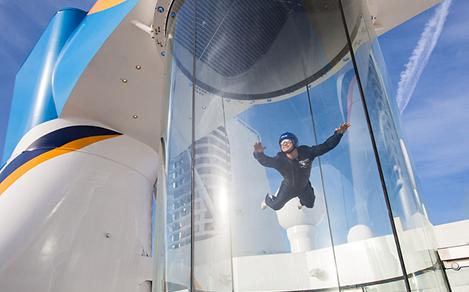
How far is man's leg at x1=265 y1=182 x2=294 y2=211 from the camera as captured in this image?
986mm

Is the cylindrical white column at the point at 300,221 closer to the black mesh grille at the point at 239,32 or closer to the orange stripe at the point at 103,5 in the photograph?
the black mesh grille at the point at 239,32

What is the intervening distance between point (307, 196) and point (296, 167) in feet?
0.27

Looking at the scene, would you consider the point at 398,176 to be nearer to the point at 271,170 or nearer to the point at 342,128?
the point at 342,128

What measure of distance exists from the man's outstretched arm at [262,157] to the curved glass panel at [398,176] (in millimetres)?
273

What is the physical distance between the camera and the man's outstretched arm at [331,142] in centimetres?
100

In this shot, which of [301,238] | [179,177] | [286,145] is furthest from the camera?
[179,177]

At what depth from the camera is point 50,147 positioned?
2320 mm

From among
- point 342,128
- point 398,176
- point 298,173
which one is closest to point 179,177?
point 298,173

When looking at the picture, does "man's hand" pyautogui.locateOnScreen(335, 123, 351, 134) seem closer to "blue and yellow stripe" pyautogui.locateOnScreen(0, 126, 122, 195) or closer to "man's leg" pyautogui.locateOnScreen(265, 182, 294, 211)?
"man's leg" pyautogui.locateOnScreen(265, 182, 294, 211)

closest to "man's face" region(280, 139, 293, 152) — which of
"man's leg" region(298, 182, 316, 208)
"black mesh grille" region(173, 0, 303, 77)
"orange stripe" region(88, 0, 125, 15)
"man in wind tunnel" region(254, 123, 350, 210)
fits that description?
"man in wind tunnel" region(254, 123, 350, 210)

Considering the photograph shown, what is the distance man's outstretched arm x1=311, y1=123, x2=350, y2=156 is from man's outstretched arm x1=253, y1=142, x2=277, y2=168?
0.11m

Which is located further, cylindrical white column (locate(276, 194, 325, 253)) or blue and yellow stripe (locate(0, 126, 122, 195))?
blue and yellow stripe (locate(0, 126, 122, 195))

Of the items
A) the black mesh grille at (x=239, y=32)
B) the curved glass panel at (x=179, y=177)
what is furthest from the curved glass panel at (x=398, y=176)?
the curved glass panel at (x=179, y=177)

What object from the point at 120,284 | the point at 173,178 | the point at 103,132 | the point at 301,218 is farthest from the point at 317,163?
the point at 103,132
